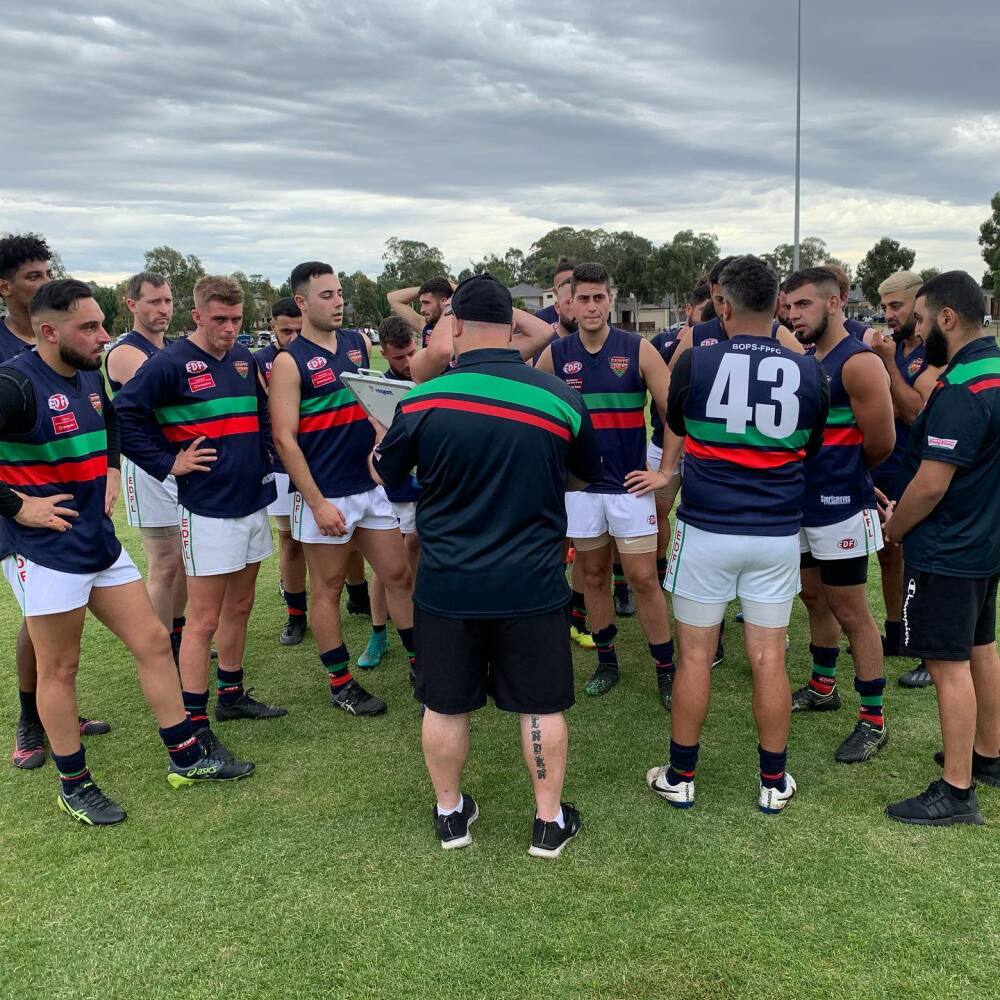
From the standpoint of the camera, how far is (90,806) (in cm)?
356

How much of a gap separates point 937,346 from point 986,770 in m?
2.01

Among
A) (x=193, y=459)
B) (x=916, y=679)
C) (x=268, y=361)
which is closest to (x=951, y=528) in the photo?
(x=916, y=679)

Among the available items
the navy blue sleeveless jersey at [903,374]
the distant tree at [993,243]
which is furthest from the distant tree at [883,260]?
the navy blue sleeveless jersey at [903,374]

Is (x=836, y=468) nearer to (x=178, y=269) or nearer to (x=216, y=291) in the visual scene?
(x=216, y=291)

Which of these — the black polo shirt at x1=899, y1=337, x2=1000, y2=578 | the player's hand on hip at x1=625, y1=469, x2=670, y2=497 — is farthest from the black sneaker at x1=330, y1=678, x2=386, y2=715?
the black polo shirt at x1=899, y1=337, x2=1000, y2=578

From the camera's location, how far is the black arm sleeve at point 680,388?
3322 millimetres

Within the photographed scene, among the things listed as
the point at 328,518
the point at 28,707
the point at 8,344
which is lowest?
the point at 28,707

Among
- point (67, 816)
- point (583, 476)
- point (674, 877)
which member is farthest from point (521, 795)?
point (67, 816)

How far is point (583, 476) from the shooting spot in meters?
3.18

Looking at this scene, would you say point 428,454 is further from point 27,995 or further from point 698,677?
point 27,995

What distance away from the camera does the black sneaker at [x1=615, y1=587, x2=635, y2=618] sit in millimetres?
6188

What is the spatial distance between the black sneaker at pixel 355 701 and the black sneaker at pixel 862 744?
258 cm

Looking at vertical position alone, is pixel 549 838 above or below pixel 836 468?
below

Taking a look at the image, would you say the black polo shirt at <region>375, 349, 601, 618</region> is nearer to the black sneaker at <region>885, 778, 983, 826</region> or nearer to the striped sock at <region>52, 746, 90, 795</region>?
the black sneaker at <region>885, 778, 983, 826</region>
